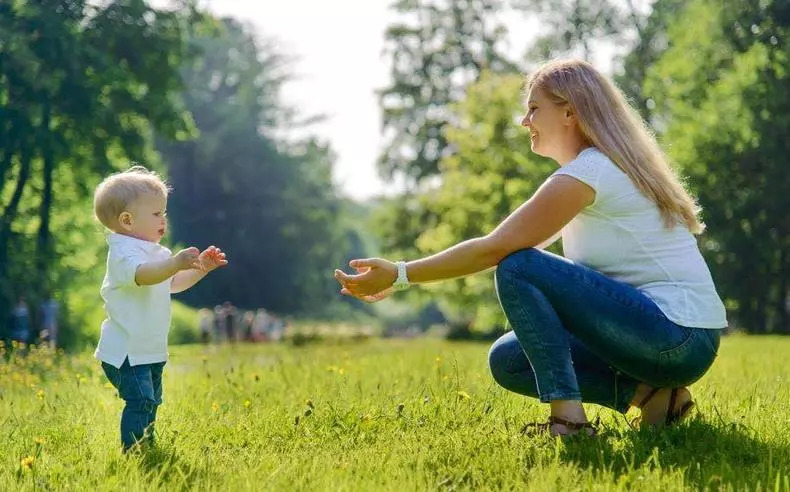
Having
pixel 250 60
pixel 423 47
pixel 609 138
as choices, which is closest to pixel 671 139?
pixel 423 47

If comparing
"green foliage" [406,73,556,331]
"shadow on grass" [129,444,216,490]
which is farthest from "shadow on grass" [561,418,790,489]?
"green foliage" [406,73,556,331]

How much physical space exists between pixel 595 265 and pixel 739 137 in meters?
25.9

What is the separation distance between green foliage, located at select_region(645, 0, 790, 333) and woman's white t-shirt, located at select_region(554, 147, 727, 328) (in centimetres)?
2491

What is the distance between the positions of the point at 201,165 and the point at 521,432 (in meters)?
51.2

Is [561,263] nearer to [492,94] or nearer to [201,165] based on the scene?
[492,94]

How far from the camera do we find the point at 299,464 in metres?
3.80

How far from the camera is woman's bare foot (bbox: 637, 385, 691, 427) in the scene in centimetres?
443

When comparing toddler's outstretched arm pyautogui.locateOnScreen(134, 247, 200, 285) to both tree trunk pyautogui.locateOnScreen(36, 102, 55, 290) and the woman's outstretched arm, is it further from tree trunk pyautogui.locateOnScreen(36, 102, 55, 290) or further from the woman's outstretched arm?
tree trunk pyautogui.locateOnScreen(36, 102, 55, 290)

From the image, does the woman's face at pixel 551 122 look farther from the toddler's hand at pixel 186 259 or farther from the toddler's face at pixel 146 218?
the toddler's face at pixel 146 218

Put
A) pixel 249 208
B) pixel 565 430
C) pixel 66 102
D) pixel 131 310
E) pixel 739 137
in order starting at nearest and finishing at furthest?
pixel 565 430 → pixel 131 310 → pixel 66 102 → pixel 739 137 → pixel 249 208

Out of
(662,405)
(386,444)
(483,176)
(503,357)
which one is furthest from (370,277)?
(483,176)

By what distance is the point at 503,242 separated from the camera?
4.14 metres

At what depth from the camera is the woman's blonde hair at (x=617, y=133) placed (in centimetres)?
419

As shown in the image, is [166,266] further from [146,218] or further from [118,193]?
[118,193]
